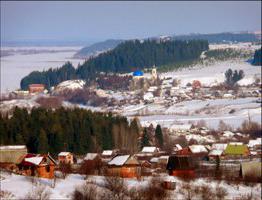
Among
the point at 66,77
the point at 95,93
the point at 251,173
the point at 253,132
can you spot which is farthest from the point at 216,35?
the point at 251,173

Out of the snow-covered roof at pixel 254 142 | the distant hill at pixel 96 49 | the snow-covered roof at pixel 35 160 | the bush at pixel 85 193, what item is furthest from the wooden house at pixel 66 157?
the distant hill at pixel 96 49

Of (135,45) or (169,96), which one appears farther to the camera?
(135,45)

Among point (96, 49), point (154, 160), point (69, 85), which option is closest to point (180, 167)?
point (154, 160)

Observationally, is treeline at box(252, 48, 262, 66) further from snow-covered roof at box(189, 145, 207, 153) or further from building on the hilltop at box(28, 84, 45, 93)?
snow-covered roof at box(189, 145, 207, 153)

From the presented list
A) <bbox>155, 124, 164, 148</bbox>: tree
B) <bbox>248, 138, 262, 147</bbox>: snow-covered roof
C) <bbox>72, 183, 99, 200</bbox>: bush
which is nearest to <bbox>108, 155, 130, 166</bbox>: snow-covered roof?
<bbox>72, 183, 99, 200</bbox>: bush

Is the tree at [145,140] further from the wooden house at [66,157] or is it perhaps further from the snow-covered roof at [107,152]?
the wooden house at [66,157]

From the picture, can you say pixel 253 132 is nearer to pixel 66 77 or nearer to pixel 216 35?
pixel 66 77
